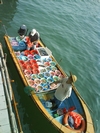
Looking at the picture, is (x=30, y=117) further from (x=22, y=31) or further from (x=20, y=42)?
(x=22, y=31)

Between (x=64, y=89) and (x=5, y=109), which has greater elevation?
(x=64, y=89)

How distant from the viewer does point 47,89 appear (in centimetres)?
1120

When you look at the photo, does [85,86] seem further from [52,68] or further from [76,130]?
[76,130]

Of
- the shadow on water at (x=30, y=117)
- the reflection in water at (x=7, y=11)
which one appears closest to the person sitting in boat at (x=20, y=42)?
the reflection in water at (x=7, y=11)

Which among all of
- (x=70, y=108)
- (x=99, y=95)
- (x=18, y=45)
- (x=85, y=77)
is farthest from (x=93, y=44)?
(x=70, y=108)

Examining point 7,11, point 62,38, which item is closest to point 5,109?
point 62,38

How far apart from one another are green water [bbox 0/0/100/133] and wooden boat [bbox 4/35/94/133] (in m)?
0.60

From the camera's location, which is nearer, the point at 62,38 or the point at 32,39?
the point at 32,39

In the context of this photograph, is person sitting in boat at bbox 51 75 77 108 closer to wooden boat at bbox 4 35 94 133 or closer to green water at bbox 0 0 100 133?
wooden boat at bbox 4 35 94 133

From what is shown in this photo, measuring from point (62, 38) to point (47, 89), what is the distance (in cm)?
701

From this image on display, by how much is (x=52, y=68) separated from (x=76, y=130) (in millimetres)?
4080

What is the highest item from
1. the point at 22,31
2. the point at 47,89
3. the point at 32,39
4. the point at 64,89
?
the point at 22,31

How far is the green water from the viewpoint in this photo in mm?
11172

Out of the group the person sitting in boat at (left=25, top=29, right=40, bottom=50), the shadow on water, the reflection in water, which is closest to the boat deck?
the shadow on water
